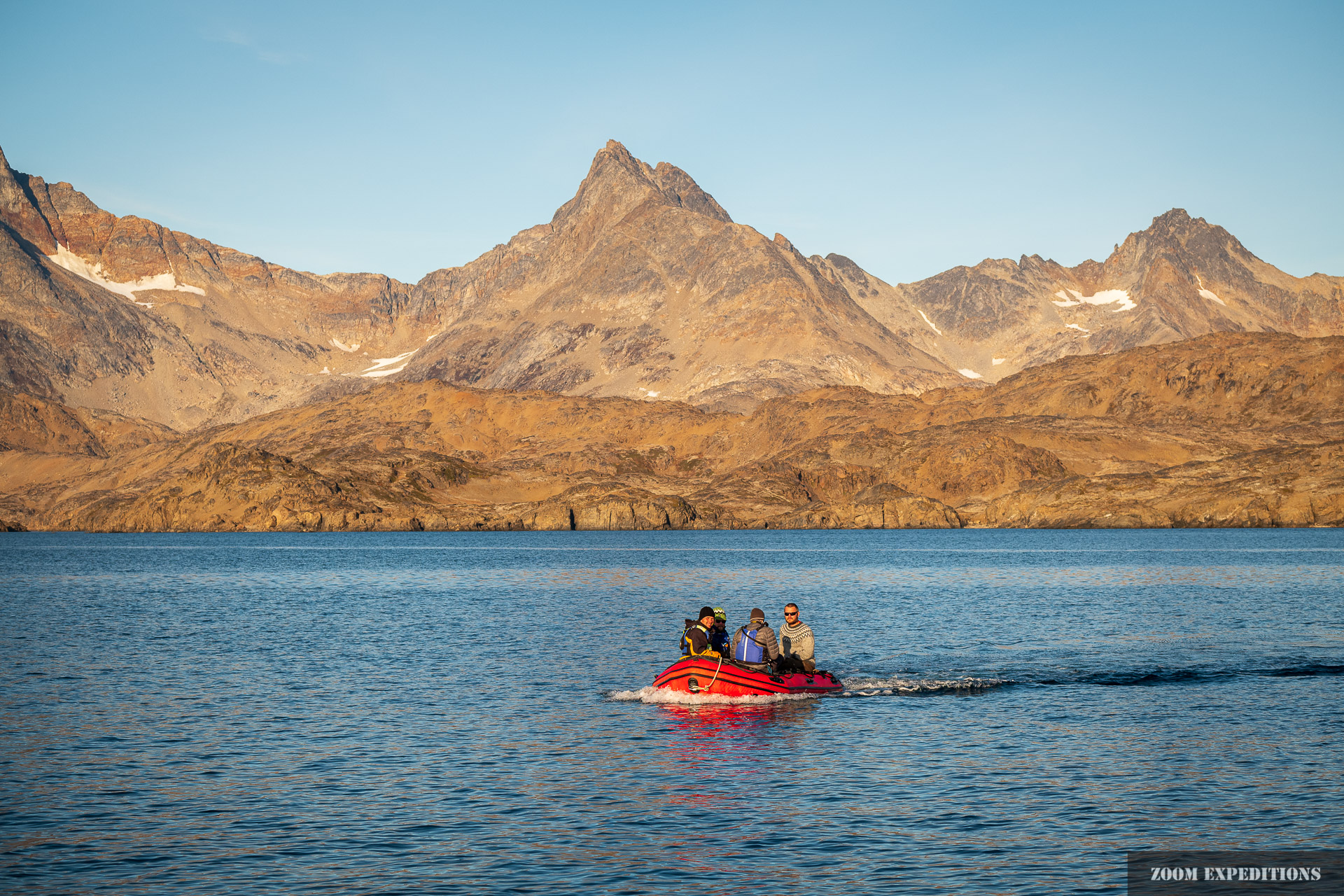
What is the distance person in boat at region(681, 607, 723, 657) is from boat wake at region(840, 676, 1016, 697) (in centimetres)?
580

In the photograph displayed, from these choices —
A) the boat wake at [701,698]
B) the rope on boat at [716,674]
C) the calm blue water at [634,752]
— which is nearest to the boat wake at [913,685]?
the calm blue water at [634,752]

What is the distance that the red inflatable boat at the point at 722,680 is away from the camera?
40.8m

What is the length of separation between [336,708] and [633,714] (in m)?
10.2

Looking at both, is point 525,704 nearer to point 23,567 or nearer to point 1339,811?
point 1339,811

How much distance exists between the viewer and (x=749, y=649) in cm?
4147

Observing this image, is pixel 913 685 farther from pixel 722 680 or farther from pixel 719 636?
pixel 719 636

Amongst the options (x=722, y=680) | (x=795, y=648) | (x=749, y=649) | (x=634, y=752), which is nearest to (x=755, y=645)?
(x=749, y=649)

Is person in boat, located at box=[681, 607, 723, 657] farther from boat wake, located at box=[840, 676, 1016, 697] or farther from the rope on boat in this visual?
boat wake, located at box=[840, 676, 1016, 697]

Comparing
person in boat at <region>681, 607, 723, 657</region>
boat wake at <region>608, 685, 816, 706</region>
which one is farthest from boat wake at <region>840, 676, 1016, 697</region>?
person in boat at <region>681, 607, 723, 657</region>

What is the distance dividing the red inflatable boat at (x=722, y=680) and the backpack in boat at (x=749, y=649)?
55cm

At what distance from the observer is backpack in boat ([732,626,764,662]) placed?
136 ft

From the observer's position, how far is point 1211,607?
75.6m

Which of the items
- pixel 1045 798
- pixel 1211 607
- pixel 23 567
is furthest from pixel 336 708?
pixel 23 567

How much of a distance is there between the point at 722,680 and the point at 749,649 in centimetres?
145
